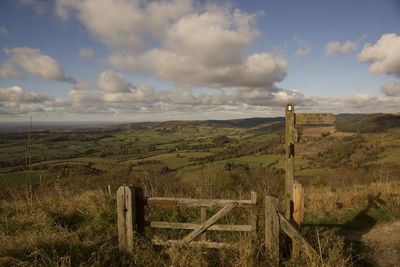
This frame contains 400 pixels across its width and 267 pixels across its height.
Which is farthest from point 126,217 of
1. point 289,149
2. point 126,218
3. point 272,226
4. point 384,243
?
point 384,243

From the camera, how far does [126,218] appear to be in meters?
5.37

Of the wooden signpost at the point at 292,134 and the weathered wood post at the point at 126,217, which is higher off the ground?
the wooden signpost at the point at 292,134

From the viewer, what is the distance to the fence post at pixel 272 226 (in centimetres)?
493

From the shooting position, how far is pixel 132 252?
522cm

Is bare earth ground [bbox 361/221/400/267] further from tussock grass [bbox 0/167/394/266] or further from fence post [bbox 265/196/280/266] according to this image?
fence post [bbox 265/196/280/266]

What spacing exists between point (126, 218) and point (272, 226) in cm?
258

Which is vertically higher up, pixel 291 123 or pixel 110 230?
pixel 291 123

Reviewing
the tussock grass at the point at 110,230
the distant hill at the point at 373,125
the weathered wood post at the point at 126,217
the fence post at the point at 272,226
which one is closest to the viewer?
the tussock grass at the point at 110,230

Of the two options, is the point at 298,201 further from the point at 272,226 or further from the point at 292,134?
the point at 292,134

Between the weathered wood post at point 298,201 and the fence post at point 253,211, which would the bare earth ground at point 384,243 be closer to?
the weathered wood post at point 298,201

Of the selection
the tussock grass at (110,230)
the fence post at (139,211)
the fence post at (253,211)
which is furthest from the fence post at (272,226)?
the fence post at (139,211)

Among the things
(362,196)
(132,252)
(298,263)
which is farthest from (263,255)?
(362,196)

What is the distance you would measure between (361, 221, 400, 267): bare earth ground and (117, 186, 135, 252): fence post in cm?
487

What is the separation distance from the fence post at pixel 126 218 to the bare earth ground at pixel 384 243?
487cm
